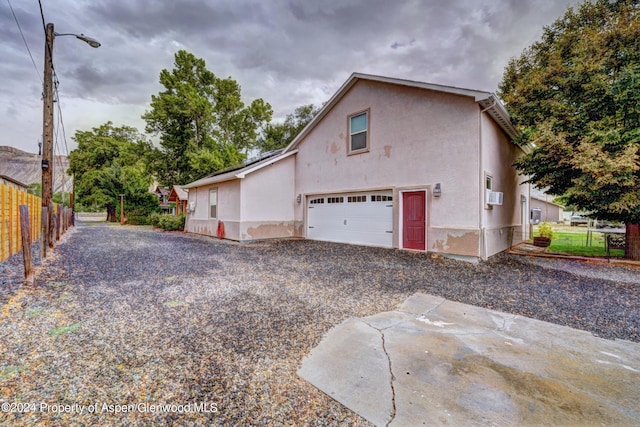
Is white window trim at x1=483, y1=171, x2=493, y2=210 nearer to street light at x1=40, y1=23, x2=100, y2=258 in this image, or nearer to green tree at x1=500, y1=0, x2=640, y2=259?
green tree at x1=500, y1=0, x2=640, y2=259

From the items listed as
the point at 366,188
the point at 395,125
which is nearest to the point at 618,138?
the point at 395,125

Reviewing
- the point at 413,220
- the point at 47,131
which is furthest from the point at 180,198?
the point at 413,220

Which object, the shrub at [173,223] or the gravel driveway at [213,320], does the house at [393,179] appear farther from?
the shrub at [173,223]

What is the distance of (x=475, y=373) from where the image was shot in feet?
7.63

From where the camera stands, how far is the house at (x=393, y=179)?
746 cm

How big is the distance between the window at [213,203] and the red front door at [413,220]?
9156 mm

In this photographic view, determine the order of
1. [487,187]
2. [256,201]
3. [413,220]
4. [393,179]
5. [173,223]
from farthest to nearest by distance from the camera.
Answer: [173,223] → [256,201] → [393,179] → [413,220] → [487,187]

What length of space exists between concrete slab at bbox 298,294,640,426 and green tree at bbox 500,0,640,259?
5.55 meters

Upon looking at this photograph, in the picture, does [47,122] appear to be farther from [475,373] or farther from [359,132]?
[475,373]

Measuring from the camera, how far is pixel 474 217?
23.8 feet

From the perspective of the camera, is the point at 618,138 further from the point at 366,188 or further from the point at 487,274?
the point at 366,188

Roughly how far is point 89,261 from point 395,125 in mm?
9663

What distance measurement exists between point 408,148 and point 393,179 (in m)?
1.10

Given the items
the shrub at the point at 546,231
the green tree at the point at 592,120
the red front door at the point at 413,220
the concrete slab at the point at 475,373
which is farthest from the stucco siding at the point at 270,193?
the shrub at the point at 546,231
